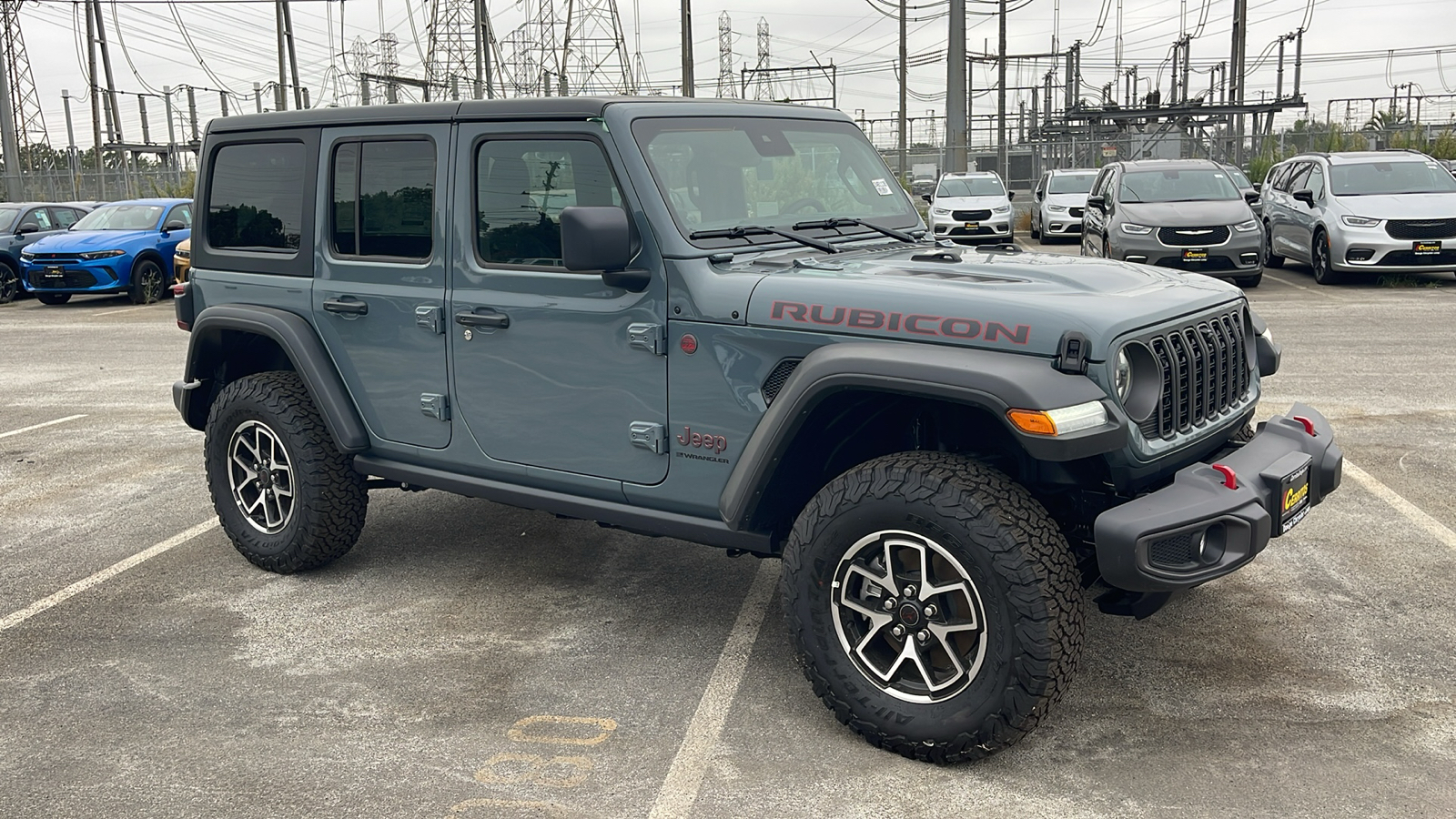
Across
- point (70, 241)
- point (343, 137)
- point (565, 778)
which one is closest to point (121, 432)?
point (343, 137)

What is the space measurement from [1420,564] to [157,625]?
523cm

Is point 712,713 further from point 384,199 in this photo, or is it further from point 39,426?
point 39,426

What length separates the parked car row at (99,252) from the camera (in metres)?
18.3

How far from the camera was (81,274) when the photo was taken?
1834 centimetres

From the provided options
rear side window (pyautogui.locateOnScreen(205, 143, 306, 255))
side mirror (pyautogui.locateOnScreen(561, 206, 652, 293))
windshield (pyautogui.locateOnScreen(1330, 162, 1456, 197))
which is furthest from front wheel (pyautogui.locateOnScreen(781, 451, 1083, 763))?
windshield (pyautogui.locateOnScreen(1330, 162, 1456, 197))

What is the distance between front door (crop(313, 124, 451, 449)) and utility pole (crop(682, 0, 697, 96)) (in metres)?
29.1

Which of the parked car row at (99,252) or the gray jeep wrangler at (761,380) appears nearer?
the gray jeep wrangler at (761,380)

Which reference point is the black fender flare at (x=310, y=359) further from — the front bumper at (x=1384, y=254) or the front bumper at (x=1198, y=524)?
the front bumper at (x=1384, y=254)

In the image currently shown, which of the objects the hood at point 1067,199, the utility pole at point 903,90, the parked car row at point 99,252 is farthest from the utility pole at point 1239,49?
the parked car row at point 99,252

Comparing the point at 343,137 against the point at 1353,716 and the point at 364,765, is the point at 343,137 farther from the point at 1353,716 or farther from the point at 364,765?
the point at 1353,716

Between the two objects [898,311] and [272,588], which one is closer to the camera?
[898,311]

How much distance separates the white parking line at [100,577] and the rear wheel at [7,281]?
640 inches

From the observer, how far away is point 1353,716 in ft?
12.8

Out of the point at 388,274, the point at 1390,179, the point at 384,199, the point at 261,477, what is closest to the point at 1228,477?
the point at 388,274
